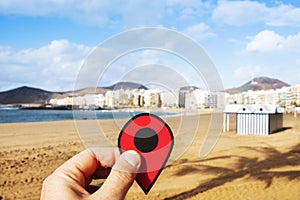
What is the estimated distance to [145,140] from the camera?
1277mm

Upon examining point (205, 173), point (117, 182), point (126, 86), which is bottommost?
point (205, 173)

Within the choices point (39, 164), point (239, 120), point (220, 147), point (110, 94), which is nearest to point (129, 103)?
point (110, 94)

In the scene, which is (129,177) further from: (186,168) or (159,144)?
(186,168)

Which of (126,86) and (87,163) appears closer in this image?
(87,163)

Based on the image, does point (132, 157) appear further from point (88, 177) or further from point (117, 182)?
point (88, 177)

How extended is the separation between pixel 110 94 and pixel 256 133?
19.2m

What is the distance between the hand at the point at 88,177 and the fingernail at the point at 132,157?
38 millimetres

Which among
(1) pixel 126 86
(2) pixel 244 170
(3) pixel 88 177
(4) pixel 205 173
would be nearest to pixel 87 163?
(3) pixel 88 177

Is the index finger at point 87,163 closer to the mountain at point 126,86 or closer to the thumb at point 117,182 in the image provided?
the thumb at point 117,182

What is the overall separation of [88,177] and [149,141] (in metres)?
0.36

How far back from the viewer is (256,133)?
20.1 metres

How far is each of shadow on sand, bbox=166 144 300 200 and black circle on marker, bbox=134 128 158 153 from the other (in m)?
6.55

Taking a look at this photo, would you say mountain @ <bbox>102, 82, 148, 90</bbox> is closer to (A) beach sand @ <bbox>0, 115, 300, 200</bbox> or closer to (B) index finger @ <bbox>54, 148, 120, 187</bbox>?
(B) index finger @ <bbox>54, 148, 120, 187</bbox>

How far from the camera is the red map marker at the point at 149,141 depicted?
127cm
